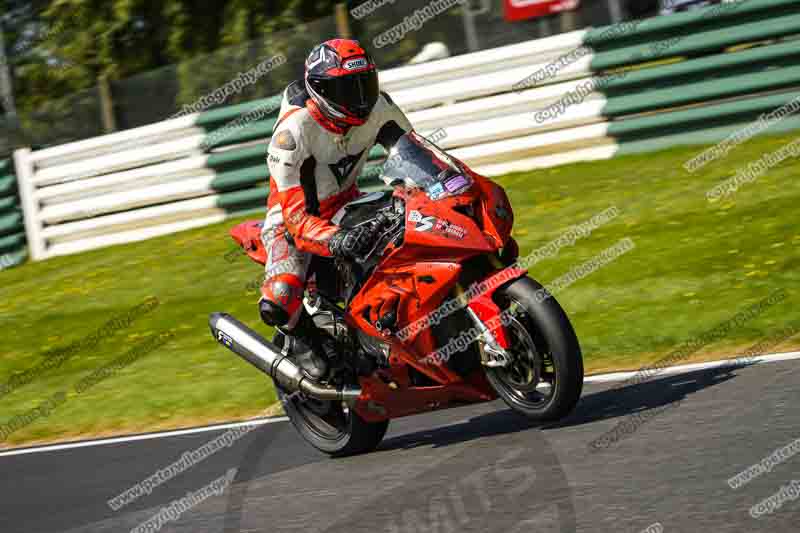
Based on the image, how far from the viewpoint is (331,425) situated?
22.7 ft

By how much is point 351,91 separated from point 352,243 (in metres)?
0.84

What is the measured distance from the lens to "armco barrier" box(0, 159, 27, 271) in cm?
1502

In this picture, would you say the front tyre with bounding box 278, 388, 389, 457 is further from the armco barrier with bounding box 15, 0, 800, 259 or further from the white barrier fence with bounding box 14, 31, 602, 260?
the white barrier fence with bounding box 14, 31, 602, 260

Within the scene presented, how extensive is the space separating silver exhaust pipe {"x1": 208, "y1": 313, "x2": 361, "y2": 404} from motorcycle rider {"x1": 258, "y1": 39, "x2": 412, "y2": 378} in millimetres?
73

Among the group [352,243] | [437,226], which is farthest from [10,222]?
[437,226]

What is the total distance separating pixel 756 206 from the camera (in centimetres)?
1017

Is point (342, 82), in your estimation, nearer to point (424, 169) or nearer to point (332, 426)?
point (424, 169)

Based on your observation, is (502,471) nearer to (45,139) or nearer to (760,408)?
(760,408)

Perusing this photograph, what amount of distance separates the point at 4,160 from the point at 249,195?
3354 mm

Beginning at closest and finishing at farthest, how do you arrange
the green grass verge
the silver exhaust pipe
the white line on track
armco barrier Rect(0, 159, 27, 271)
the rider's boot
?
the silver exhaust pipe → the rider's boot → the white line on track → the green grass verge → armco barrier Rect(0, 159, 27, 271)

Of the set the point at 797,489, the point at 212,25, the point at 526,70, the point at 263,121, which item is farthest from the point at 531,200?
the point at 212,25

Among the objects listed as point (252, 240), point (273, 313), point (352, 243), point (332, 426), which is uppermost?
point (352, 243)

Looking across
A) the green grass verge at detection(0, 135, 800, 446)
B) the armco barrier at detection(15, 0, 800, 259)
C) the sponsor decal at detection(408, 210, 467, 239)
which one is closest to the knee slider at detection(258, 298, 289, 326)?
the sponsor decal at detection(408, 210, 467, 239)

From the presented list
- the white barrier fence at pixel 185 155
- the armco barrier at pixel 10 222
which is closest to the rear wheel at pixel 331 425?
the white barrier fence at pixel 185 155
